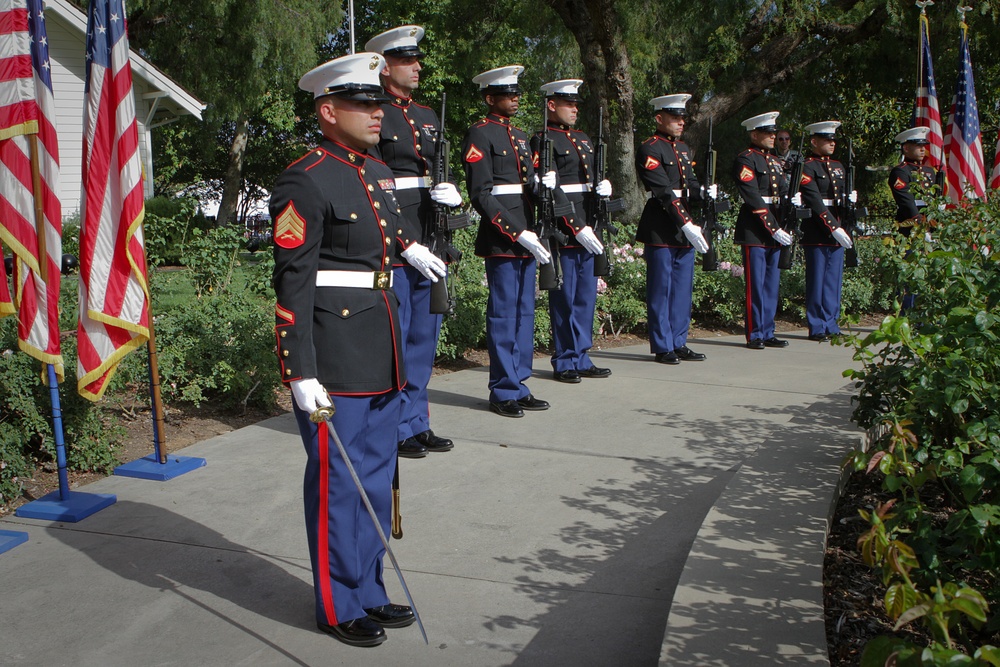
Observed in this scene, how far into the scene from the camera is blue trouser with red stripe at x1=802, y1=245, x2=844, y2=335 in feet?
31.0

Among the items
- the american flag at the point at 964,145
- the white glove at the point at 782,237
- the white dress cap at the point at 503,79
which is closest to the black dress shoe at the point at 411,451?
the white dress cap at the point at 503,79

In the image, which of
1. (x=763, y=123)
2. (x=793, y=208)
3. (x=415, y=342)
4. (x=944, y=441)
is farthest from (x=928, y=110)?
(x=944, y=441)

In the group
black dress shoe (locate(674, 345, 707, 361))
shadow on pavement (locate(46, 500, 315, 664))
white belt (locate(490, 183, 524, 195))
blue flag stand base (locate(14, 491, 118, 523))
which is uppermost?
white belt (locate(490, 183, 524, 195))

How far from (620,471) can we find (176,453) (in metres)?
2.35

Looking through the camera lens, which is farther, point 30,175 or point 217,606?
point 30,175

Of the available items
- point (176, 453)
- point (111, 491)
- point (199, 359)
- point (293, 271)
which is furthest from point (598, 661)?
point (199, 359)

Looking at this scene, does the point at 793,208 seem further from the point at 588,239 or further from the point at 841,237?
the point at 588,239

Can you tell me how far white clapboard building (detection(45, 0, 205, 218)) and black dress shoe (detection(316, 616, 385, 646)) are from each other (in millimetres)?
15821

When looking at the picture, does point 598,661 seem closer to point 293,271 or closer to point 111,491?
point 293,271

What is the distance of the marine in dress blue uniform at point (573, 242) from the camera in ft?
22.5

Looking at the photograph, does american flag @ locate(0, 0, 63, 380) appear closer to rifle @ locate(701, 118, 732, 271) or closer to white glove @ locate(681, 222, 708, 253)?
white glove @ locate(681, 222, 708, 253)

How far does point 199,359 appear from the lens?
5988 millimetres

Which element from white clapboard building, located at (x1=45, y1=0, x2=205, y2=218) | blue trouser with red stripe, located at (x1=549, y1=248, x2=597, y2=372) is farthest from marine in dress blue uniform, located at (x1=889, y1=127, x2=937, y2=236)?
white clapboard building, located at (x1=45, y1=0, x2=205, y2=218)

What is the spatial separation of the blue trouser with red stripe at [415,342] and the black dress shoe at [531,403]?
83 cm
